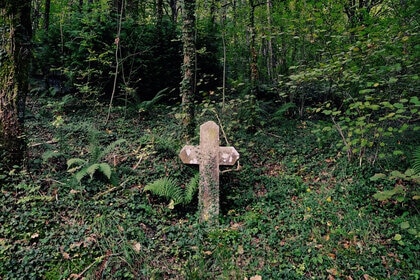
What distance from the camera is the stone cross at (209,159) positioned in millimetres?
4762

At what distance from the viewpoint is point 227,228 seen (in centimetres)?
435

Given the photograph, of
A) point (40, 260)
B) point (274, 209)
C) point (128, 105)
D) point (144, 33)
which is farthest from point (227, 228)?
point (144, 33)

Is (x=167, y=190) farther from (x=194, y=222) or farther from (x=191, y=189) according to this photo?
(x=194, y=222)

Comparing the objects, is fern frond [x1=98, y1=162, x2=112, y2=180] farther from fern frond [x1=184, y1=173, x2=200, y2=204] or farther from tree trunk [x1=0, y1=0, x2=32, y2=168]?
tree trunk [x1=0, y1=0, x2=32, y2=168]

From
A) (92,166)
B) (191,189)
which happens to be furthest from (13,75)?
(191,189)

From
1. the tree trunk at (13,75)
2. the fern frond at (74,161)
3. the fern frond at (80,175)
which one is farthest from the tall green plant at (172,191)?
the tree trunk at (13,75)

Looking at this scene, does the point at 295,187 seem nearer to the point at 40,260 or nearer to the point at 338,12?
the point at 40,260

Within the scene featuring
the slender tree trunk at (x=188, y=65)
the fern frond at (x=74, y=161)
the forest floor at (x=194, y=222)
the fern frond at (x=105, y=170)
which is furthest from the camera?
the slender tree trunk at (x=188, y=65)

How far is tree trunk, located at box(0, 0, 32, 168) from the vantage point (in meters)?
4.81

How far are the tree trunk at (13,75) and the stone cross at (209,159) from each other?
300cm

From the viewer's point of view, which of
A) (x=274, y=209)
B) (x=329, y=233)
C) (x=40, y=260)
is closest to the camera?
(x=40, y=260)

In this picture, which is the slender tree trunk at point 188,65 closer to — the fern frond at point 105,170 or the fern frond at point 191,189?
the fern frond at point 191,189

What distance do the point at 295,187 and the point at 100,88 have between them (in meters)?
6.52

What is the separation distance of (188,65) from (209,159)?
2.25 meters
